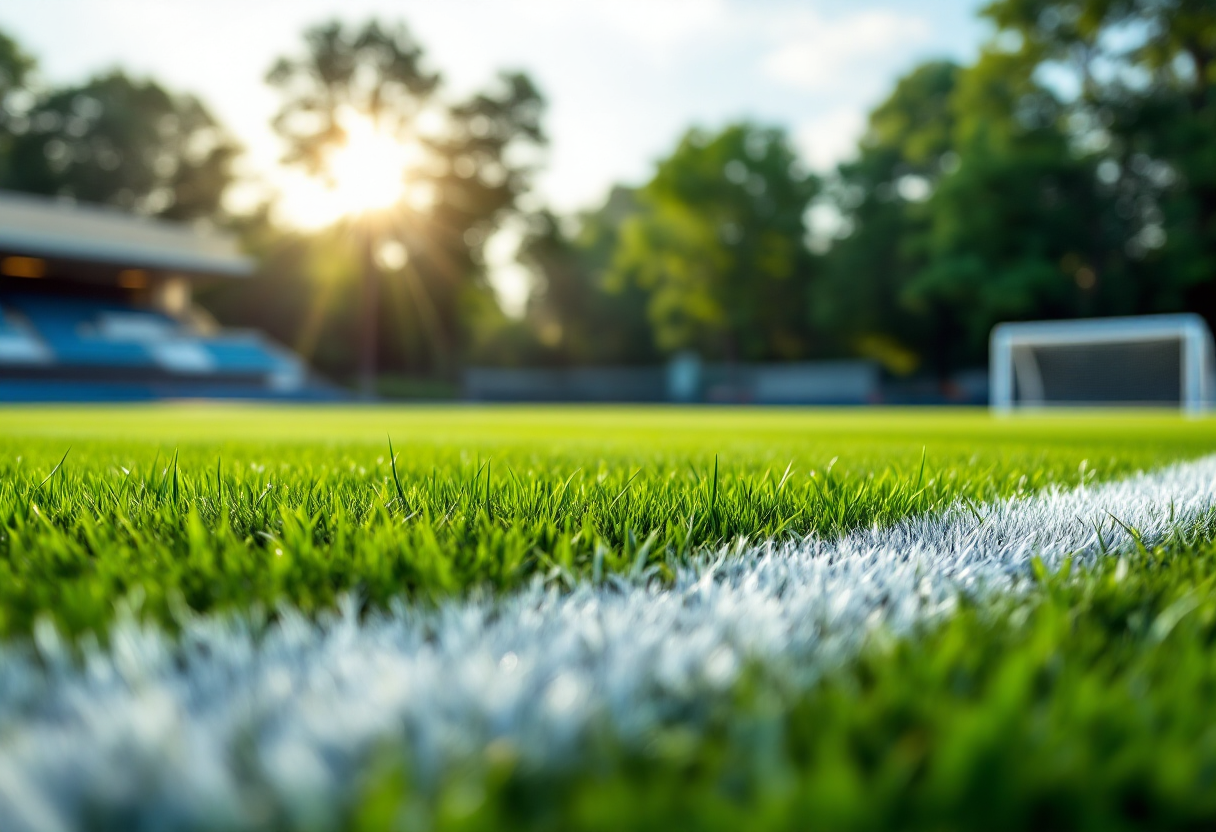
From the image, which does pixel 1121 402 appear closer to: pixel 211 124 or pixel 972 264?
pixel 972 264

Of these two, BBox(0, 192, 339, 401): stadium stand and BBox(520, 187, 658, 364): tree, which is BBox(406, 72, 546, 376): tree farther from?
BBox(0, 192, 339, 401): stadium stand

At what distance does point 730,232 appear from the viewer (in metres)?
31.8

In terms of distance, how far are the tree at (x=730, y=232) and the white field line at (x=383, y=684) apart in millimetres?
31345

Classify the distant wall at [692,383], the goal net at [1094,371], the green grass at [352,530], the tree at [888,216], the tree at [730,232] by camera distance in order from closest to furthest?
the green grass at [352,530] < the goal net at [1094,371] < the tree at [888,216] < the distant wall at [692,383] < the tree at [730,232]

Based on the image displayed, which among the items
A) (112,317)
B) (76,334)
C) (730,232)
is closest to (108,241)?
(112,317)

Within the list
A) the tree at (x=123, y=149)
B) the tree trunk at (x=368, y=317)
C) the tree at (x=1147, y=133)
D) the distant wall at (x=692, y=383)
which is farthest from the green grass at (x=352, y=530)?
the tree at (x=123, y=149)

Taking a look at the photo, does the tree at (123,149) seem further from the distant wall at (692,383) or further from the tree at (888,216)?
the tree at (888,216)

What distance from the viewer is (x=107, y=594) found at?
0.77 m

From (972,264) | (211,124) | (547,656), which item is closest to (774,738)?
(547,656)

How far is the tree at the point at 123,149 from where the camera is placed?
104 ft

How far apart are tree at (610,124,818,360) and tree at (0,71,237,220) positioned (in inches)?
685

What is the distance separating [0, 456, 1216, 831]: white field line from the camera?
16.7 inches

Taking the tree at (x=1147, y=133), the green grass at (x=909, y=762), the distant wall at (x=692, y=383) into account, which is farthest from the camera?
the distant wall at (x=692, y=383)

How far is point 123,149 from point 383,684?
38.3m
